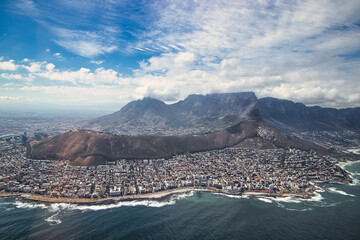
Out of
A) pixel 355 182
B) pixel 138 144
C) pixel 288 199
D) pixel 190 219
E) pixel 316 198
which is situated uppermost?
pixel 138 144

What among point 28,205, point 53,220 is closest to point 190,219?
point 53,220

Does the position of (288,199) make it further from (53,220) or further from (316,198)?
(53,220)

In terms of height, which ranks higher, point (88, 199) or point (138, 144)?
point (138, 144)

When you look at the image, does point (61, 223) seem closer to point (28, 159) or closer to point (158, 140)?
point (28, 159)

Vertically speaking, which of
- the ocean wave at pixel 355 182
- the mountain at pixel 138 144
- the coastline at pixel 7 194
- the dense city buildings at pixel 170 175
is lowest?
the coastline at pixel 7 194

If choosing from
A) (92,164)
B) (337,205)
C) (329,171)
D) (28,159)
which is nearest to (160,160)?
(92,164)

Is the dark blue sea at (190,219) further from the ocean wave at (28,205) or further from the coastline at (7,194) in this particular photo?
the coastline at (7,194)

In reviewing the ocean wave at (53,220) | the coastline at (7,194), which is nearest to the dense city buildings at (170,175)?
the coastline at (7,194)
